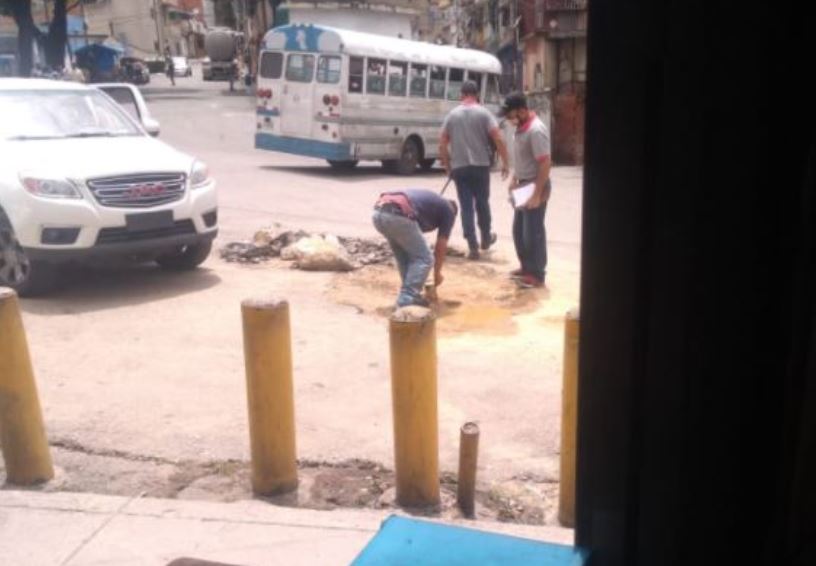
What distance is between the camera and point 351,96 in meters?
15.7

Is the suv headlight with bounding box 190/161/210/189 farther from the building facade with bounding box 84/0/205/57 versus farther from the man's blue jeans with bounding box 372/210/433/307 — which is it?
the building facade with bounding box 84/0/205/57

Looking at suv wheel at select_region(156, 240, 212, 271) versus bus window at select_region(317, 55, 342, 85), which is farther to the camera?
bus window at select_region(317, 55, 342, 85)

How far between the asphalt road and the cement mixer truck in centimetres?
4438

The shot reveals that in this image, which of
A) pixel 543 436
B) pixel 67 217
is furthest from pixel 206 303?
pixel 543 436

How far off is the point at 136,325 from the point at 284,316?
3218 mm

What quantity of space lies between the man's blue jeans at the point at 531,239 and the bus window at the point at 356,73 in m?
8.65

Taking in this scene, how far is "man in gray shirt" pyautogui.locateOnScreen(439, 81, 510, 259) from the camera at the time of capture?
8797mm

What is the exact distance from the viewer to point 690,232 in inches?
46.1

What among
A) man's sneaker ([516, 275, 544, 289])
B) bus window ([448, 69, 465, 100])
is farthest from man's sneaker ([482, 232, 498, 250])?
bus window ([448, 69, 465, 100])

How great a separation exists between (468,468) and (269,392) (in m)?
0.92

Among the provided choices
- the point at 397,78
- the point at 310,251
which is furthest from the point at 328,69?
the point at 310,251

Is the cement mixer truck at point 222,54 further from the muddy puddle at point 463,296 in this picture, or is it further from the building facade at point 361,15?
the muddy puddle at point 463,296

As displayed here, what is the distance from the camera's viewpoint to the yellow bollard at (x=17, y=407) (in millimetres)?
3740

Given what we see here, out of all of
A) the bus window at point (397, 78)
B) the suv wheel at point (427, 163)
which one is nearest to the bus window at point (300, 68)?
the bus window at point (397, 78)
